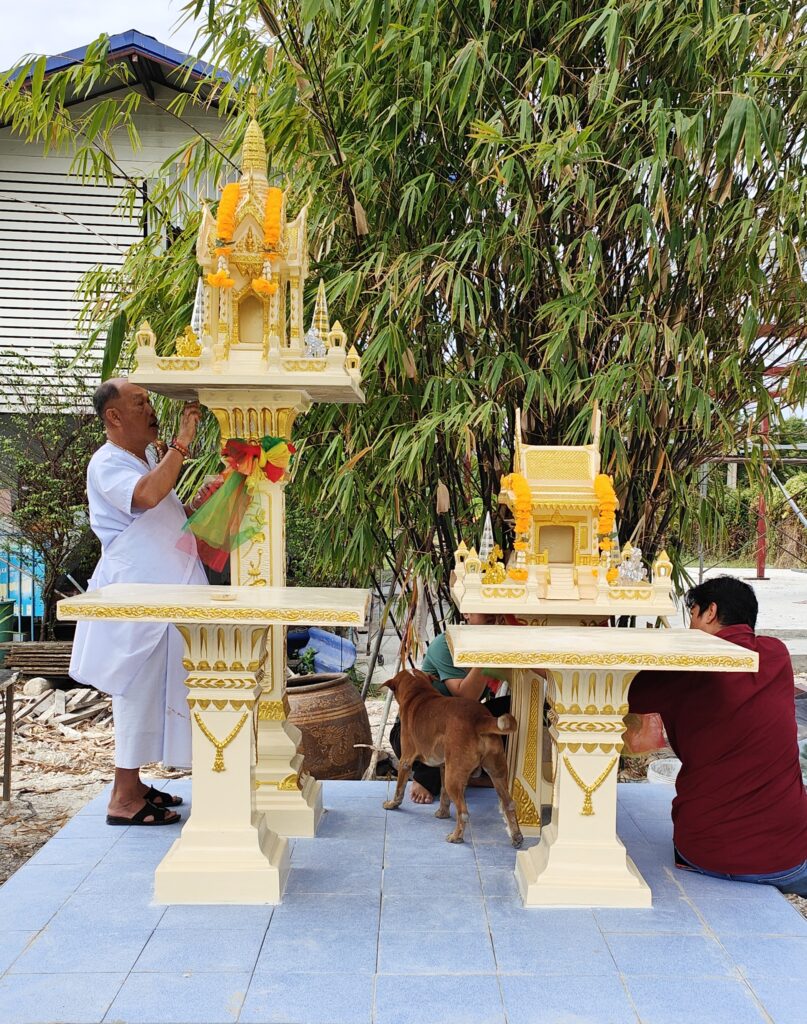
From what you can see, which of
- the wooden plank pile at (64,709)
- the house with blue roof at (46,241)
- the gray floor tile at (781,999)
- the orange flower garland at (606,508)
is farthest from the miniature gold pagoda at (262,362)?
the house with blue roof at (46,241)

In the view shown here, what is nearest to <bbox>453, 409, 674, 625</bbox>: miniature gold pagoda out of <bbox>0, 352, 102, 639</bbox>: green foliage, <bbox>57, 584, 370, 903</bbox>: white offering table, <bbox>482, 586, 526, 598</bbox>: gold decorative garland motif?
<bbox>482, 586, 526, 598</bbox>: gold decorative garland motif

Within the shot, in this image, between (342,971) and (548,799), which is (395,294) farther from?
(342,971)

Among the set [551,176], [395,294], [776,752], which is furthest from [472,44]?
[776,752]

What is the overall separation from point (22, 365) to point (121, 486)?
4.36 meters

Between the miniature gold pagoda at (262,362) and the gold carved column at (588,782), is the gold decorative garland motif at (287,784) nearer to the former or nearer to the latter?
the miniature gold pagoda at (262,362)

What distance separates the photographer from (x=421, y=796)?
12.2 feet

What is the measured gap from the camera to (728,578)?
121 inches

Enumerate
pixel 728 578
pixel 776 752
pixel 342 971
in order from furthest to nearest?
pixel 728 578, pixel 776 752, pixel 342 971

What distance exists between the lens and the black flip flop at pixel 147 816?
3408mm

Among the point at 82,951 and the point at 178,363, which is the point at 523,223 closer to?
the point at 178,363

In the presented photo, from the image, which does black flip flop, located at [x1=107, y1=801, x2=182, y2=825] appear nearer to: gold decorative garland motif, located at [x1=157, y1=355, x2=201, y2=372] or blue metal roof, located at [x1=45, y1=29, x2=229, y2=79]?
gold decorative garland motif, located at [x1=157, y1=355, x2=201, y2=372]

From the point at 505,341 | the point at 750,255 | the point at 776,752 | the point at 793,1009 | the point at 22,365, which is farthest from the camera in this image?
the point at 22,365

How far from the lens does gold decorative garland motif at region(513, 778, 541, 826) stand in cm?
342

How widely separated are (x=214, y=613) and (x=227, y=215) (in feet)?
4.73
